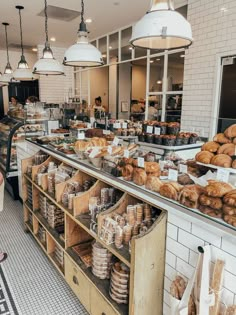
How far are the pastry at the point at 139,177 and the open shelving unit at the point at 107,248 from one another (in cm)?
10

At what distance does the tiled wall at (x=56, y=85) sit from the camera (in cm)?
848

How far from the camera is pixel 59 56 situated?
Result: 8.52 metres

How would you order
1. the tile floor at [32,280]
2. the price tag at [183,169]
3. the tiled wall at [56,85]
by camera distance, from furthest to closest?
the tiled wall at [56,85]
the tile floor at [32,280]
the price tag at [183,169]

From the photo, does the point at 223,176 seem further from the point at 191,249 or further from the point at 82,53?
the point at 82,53

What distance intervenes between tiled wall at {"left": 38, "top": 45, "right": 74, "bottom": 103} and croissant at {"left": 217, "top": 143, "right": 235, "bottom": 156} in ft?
25.7

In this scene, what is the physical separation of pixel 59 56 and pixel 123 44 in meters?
2.85

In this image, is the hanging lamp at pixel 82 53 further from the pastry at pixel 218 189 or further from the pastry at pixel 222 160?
the pastry at pixel 218 189

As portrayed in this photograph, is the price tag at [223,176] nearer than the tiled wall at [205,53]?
Yes

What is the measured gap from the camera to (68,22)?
19.0ft

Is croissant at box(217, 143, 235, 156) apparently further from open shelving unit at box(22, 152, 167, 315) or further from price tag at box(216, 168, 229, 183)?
open shelving unit at box(22, 152, 167, 315)

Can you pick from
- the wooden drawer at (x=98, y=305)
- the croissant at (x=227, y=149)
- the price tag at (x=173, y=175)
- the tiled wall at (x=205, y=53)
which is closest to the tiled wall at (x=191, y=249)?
the price tag at (x=173, y=175)

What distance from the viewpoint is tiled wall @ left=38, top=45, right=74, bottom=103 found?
8.48 metres

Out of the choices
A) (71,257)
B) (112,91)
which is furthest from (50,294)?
(112,91)

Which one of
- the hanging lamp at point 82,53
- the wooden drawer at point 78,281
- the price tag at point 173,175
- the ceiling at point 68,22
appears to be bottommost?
the wooden drawer at point 78,281
